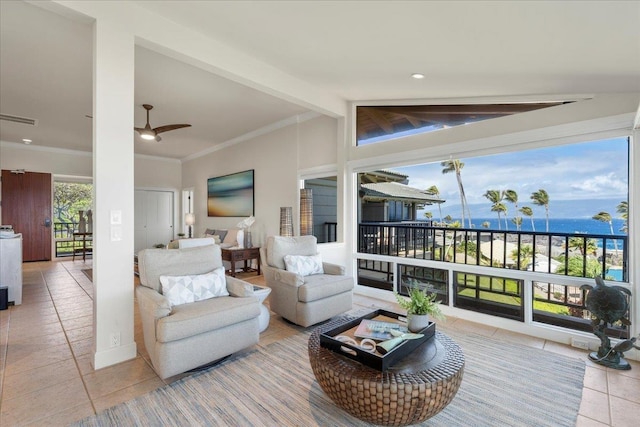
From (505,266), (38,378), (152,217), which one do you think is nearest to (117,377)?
(38,378)

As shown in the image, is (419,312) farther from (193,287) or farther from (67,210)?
(67,210)

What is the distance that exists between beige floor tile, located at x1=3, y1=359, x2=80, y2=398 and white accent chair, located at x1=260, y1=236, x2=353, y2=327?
175cm

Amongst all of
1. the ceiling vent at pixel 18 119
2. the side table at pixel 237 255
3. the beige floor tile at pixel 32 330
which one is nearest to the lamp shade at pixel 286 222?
the side table at pixel 237 255

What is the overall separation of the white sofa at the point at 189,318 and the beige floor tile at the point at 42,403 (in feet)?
1.52

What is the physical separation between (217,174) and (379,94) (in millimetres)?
4675

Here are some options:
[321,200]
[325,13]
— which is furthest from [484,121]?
[321,200]

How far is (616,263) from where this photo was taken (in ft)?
8.94

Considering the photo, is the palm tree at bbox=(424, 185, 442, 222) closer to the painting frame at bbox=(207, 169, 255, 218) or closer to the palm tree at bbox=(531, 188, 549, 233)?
the palm tree at bbox=(531, 188, 549, 233)

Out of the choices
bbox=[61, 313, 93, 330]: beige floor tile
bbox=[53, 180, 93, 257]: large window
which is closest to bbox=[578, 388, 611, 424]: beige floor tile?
bbox=[61, 313, 93, 330]: beige floor tile

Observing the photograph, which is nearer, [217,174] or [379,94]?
[379,94]

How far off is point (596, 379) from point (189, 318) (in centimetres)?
300

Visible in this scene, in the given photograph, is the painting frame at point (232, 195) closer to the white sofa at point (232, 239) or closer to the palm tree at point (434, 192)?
the white sofa at point (232, 239)

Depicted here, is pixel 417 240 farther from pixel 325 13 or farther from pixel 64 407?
pixel 64 407

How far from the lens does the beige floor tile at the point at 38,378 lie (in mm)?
2053
